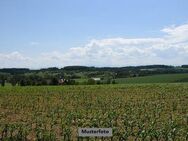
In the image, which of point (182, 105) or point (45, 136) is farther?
point (182, 105)

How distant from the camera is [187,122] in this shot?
19.4 metres

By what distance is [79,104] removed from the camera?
94.7 ft

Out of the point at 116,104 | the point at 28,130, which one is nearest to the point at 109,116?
the point at 28,130

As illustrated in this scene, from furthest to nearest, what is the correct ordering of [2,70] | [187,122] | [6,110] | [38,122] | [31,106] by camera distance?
[2,70] < [31,106] < [6,110] < [187,122] < [38,122]

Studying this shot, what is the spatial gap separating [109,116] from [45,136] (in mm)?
5968

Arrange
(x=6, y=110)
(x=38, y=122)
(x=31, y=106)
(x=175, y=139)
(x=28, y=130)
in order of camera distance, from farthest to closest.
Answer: (x=31, y=106) → (x=6, y=110) → (x=38, y=122) → (x=28, y=130) → (x=175, y=139)

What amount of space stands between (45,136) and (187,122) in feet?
27.0

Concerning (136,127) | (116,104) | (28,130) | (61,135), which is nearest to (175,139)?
(136,127)

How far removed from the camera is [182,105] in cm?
2702

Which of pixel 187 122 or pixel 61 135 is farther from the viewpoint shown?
pixel 187 122

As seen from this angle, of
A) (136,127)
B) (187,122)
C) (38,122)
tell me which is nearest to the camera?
(136,127)

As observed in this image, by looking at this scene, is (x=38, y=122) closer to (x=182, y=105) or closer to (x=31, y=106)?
(x=31, y=106)

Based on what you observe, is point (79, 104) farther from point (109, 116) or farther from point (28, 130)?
point (28, 130)

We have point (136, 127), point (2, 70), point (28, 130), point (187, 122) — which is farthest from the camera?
point (2, 70)
